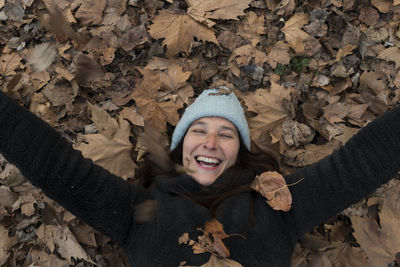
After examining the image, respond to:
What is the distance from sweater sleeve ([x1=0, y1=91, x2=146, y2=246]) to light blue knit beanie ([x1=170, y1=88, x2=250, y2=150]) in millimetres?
549

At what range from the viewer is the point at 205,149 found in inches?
83.0

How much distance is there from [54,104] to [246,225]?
1.74m

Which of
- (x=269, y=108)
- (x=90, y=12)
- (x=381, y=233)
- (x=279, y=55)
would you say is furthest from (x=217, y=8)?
(x=381, y=233)

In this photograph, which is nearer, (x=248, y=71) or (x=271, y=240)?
(x=271, y=240)

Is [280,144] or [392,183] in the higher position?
[280,144]

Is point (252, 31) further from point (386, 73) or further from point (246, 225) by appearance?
point (246, 225)

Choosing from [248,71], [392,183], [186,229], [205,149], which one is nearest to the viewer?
[186,229]

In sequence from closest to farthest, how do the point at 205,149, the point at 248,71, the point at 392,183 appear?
the point at 205,149
the point at 392,183
the point at 248,71

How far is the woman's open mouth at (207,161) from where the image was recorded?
6.95 feet

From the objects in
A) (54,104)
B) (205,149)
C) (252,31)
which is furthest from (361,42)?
(54,104)

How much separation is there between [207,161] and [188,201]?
267mm

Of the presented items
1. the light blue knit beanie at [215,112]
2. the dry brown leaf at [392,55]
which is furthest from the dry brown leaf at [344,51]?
the light blue knit beanie at [215,112]

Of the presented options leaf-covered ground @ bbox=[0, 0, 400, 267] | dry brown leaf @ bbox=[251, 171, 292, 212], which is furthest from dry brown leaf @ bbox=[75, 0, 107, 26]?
dry brown leaf @ bbox=[251, 171, 292, 212]

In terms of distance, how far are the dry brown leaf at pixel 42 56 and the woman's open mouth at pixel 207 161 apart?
1494mm
